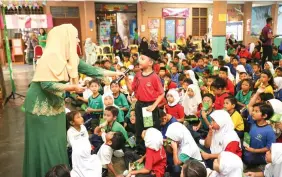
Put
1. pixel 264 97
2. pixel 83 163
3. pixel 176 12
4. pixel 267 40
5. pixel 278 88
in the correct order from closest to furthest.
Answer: pixel 83 163 → pixel 264 97 → pixel 278 88 → pixel 267 40 → pixel 176 12

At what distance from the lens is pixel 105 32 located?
13.0 metres

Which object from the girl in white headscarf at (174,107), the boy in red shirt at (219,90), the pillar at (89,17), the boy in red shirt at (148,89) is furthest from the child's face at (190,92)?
the pillar at (89,17)

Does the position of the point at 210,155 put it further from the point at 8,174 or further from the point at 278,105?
the point at 8,174

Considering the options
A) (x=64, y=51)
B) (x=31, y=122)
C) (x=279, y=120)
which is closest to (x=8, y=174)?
(x=31, y=122)

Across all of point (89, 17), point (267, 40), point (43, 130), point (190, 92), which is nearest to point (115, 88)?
point (190, 92)

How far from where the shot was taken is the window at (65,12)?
12.3m

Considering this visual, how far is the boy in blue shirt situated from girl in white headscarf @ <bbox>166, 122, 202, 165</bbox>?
2.11ft

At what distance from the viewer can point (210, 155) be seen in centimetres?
270

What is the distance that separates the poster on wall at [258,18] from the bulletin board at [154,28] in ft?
17.0

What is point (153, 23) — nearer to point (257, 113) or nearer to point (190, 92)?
point (190, 92)

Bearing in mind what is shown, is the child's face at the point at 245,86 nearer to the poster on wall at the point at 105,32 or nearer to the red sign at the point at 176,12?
the poster on wall at the point at 105,32

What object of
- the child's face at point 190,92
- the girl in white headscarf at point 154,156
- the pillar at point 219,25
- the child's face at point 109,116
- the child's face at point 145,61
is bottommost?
the girl in white headscarf at point 154,156

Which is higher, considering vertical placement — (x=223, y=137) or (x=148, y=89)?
(x=148, y=89)

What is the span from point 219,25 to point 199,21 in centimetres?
590
